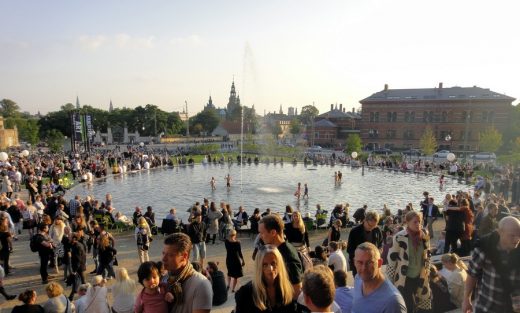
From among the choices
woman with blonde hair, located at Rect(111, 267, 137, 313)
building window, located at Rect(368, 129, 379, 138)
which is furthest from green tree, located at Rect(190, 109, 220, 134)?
woman with blonde hair, located at Rect(111, 267, 137, 313)

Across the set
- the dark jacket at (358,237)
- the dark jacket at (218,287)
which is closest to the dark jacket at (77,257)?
the dark jacket at (218,287)

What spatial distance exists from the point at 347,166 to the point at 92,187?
31.4 m

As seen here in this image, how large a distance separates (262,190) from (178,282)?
991 inches

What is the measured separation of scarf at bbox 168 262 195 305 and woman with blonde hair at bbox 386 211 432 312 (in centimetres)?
310

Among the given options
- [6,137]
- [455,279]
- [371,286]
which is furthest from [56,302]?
[6,137]

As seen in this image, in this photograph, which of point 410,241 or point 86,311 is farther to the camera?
point 86,311

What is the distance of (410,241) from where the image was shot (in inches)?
207

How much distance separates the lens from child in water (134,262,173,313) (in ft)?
12.0

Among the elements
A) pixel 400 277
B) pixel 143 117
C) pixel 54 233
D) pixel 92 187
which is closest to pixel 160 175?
pixel 92 187

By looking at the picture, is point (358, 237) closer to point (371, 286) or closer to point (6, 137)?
point (371, 286)

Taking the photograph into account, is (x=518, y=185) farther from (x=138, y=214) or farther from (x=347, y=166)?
(x=347, y=166)

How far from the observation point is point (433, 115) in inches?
2881

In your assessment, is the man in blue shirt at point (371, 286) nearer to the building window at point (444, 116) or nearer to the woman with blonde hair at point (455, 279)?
the woman with blonde hair at point (455, 279)

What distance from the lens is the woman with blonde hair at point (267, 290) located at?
3018mm
